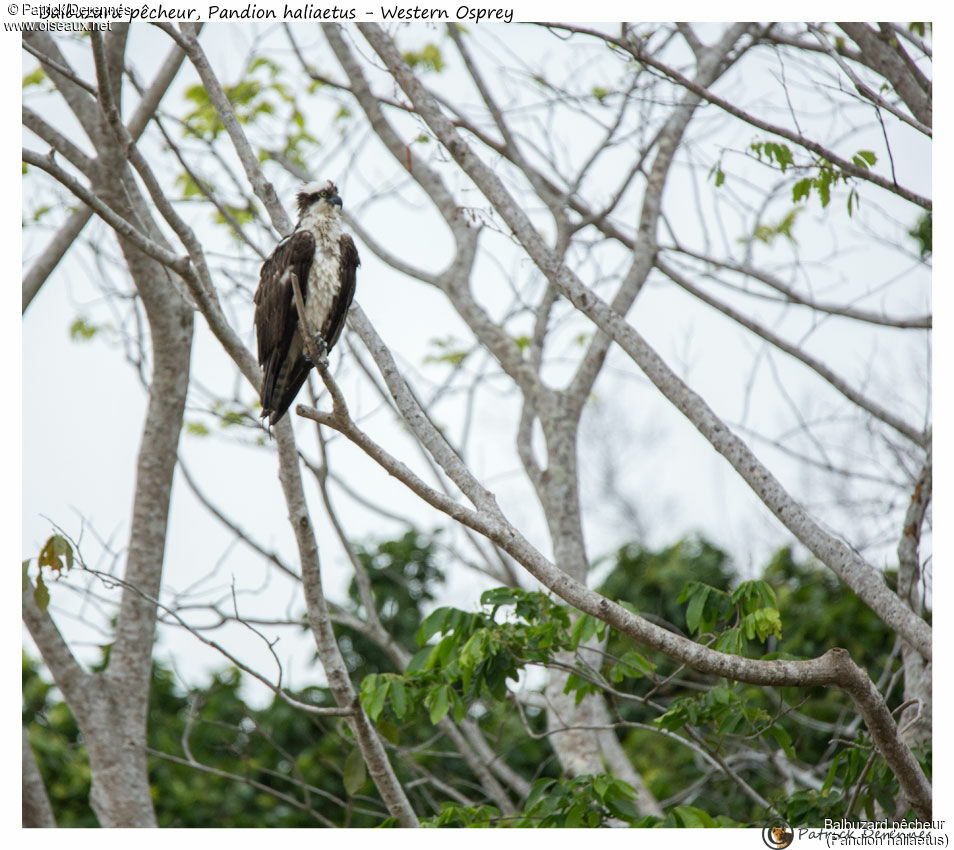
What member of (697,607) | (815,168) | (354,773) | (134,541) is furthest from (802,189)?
(134,541)

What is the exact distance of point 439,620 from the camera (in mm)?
3275

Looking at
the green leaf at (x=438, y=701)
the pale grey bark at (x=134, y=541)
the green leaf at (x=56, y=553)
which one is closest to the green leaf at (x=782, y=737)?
the green leaf at (x=438, y=701)

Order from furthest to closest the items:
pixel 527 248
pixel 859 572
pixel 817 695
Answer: pixel 817 695, pixel 527 248, pixel 859 572

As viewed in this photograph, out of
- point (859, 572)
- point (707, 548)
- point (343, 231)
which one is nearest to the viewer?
point (859, 572)

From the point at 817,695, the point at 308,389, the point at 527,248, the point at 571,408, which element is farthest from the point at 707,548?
the point at 527,248

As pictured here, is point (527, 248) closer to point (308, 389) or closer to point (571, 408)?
point (308, 389)

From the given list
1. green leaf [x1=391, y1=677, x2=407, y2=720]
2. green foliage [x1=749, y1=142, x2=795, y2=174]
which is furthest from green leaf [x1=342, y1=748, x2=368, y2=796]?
green foliage [x1=749, y1=142, x2=795, y2=174]

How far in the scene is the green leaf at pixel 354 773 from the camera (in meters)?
3.44

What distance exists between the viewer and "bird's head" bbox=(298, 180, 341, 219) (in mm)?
3613

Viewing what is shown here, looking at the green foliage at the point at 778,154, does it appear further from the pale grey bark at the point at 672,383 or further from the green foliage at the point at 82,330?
the green foliage at the point at 82,330

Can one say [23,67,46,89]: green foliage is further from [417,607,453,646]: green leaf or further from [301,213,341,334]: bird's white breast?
[417,607,453,646]: green leaf
